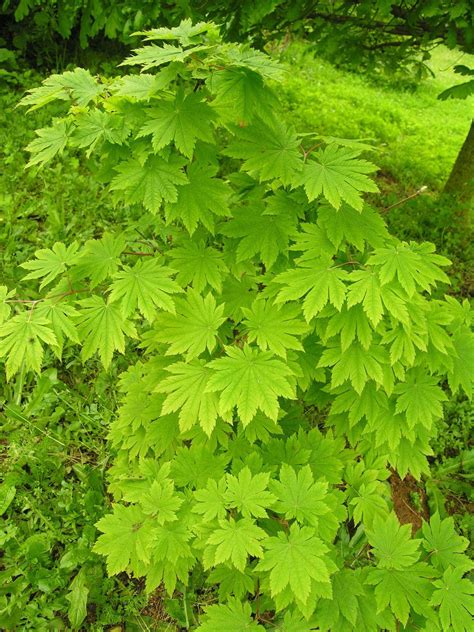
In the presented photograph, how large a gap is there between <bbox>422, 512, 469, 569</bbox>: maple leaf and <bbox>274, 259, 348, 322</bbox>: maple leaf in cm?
101

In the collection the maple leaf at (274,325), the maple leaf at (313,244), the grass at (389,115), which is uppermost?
the maple leaf at (313,244)

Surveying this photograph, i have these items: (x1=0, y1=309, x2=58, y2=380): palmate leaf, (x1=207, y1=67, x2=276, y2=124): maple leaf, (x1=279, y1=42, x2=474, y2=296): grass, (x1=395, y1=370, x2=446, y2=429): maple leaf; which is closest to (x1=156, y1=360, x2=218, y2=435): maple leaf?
(x1=0, y1=309, x2=58, y2=380): palmate leaf

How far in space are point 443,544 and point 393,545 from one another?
0.26 meters

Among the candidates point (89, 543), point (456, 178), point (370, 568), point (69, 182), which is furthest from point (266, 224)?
point (456, 178)

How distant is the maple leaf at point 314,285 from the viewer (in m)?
1.70

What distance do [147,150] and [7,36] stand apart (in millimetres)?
6477

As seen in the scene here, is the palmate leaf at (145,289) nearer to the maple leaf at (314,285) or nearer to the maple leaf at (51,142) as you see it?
the maple leaf at (314,285)

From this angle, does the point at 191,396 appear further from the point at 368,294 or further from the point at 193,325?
the point at 368,294

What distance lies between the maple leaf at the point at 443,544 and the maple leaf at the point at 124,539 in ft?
3.67

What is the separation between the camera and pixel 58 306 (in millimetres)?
1737

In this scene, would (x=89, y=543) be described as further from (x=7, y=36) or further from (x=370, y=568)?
(x=7, y=36)

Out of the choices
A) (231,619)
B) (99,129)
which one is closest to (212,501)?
(231,619)

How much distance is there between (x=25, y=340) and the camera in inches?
65.2

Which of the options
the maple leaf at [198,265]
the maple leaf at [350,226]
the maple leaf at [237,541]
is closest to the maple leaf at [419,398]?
the maple leaf at [350,226]
